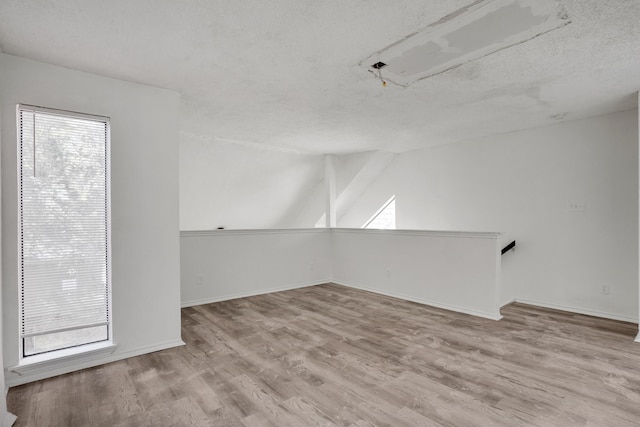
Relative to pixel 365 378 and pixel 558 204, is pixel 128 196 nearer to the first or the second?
pixel 365 378

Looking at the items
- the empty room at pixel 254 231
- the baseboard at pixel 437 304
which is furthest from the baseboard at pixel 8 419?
the baseboard at pixel 437 304

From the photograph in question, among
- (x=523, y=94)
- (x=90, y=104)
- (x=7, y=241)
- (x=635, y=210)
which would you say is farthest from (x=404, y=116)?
(x=7, y=241)

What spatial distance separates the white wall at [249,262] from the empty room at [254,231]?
4 cm

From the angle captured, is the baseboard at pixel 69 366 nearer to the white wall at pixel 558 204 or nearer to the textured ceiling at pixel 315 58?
the textured ceiling at pixel 315 58

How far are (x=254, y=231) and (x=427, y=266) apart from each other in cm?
255

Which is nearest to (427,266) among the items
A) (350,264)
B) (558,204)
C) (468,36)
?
(350,264)

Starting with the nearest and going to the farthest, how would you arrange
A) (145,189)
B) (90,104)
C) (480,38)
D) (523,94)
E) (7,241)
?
(480,38)
(7,241)
(90,104)
(145,189)
(523,94)

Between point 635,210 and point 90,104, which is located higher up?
point 90,104

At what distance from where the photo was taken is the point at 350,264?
5660mm

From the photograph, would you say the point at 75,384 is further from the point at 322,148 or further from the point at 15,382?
the point at 322,148

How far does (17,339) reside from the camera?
94.3 inches

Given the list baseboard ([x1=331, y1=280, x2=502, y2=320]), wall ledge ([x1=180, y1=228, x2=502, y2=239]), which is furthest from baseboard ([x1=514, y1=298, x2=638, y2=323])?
wall ledge ([x1=180, y1=228, x2=502, y2=239])

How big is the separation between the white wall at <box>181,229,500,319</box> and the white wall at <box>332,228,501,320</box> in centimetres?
1

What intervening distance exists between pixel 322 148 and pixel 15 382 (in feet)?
15.1
